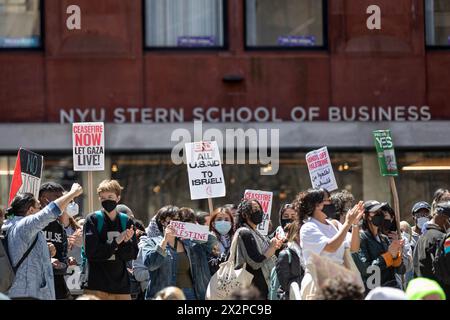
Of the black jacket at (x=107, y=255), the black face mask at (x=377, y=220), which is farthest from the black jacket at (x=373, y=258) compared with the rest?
the black jacket at (x=107, y=255)

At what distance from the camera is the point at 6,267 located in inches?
436

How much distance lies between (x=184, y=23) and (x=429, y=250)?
9786 mm

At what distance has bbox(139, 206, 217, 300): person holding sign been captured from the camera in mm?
12211

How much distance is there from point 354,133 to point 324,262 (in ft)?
38.9

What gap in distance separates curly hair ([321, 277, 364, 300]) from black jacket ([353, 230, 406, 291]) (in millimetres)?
4451

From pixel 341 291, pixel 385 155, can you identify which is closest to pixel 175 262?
pixel 385 155

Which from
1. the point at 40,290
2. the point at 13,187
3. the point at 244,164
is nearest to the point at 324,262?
the point at 40,290

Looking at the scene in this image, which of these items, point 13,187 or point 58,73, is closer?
point 13,187

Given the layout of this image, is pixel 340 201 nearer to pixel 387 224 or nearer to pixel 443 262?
pixel 387 224

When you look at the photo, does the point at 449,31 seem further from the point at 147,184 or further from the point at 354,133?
the point at 147,184

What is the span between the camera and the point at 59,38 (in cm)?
2097

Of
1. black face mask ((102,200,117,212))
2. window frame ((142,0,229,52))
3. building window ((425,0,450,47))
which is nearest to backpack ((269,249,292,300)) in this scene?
black face mask ((102,200,117,212))

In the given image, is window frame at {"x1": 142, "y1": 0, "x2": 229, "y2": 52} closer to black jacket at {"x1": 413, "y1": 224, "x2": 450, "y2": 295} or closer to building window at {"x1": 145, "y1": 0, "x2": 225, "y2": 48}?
building window at {"x1": 145, "y1": 0, "x2": 225, "y2": 48}
